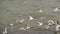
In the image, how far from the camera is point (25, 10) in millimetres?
2428

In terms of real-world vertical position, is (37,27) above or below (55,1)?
below

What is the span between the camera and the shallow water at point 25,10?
240 cm

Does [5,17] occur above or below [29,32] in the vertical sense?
above

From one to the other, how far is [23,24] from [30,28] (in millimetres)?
96

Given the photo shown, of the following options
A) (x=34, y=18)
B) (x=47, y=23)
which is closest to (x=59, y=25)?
(x=47, y=23)

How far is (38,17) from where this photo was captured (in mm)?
2436

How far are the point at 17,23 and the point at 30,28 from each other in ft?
0.54

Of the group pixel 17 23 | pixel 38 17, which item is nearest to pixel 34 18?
pixel 38 17

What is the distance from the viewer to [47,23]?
2.44 metres

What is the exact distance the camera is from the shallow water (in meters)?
2.40

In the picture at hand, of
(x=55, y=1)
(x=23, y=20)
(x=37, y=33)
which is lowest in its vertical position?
(x=37, y=33)

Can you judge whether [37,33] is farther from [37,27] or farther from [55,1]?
[55,1]

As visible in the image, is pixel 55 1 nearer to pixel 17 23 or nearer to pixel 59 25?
pixel 59 25

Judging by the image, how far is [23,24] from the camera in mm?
2453
